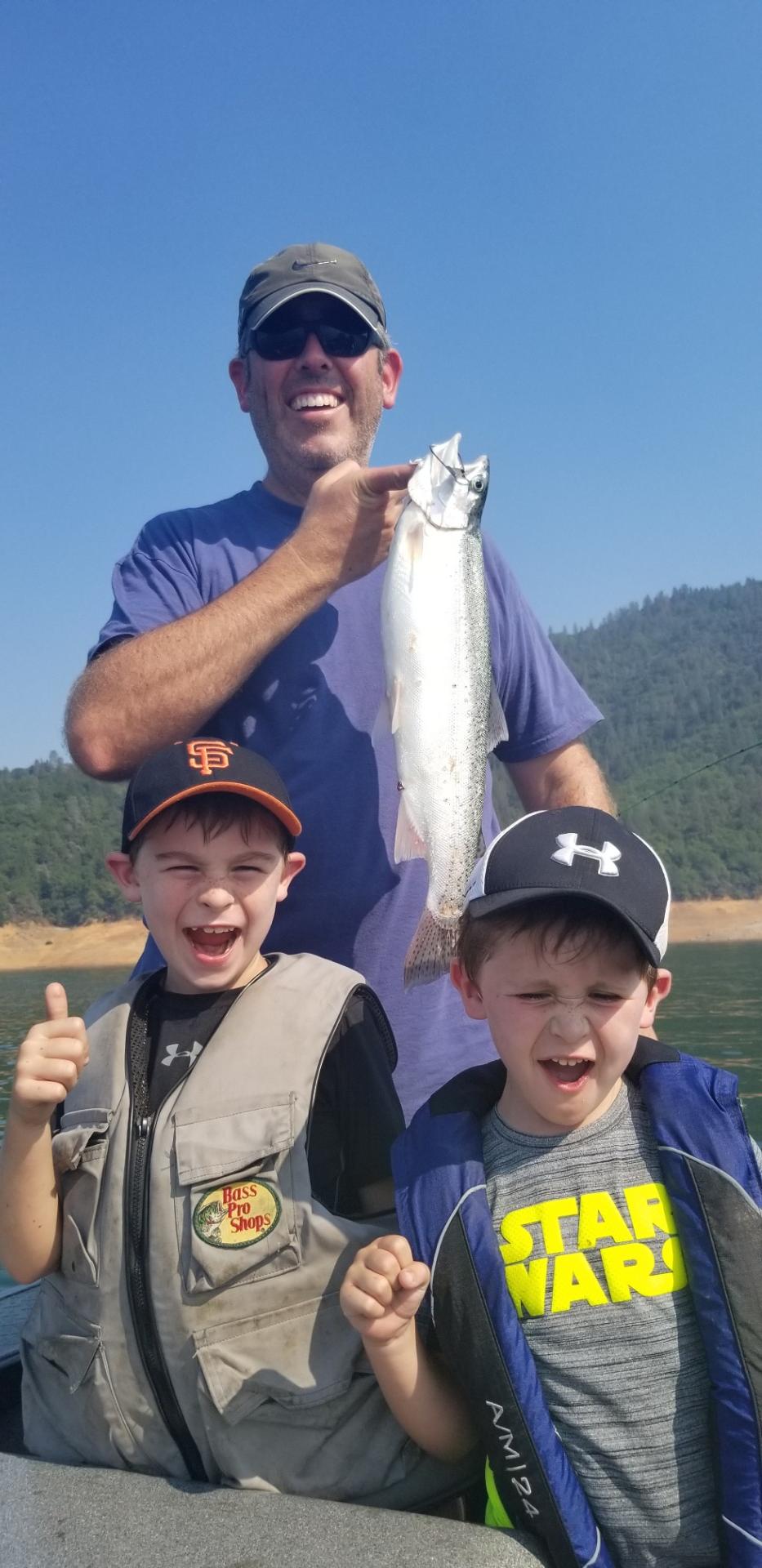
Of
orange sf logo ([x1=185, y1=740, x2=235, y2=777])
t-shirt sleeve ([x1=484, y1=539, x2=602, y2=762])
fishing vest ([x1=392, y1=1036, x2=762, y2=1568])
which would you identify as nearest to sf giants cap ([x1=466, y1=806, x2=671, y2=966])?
fishing vest ([x1=392, y1=1036, x2=762, y2=1568])

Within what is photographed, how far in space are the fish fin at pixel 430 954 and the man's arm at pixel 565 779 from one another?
764mm

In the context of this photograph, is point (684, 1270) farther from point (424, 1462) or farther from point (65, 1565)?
point (65, 1565)

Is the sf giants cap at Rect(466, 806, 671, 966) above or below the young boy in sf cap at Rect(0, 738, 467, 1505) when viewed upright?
above

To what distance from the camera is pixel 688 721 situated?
113 meters

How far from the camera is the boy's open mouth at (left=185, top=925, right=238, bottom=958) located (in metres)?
2.66

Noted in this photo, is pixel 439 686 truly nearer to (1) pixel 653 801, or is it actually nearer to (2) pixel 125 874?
(2) pixel 125 874

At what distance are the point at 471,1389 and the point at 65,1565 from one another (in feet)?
2.46

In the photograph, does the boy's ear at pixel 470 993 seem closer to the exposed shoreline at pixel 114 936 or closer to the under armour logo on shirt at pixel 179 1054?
the under armour logo on shirt at pixel 179 1054

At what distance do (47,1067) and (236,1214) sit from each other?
1.62 feet

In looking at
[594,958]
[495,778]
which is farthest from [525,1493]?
[495,778]

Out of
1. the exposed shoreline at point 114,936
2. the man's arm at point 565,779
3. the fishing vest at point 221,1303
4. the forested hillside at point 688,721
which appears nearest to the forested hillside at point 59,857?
the exposed shoreline at point 114,936

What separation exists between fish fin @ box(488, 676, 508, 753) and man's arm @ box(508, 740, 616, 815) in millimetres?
305

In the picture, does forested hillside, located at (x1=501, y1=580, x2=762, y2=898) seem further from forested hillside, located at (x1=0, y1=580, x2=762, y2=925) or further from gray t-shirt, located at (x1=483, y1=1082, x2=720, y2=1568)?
gray t-shirt, located at (x1=483, y1=1082, x2=720, y2=1568)

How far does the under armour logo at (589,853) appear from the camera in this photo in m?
2.30
